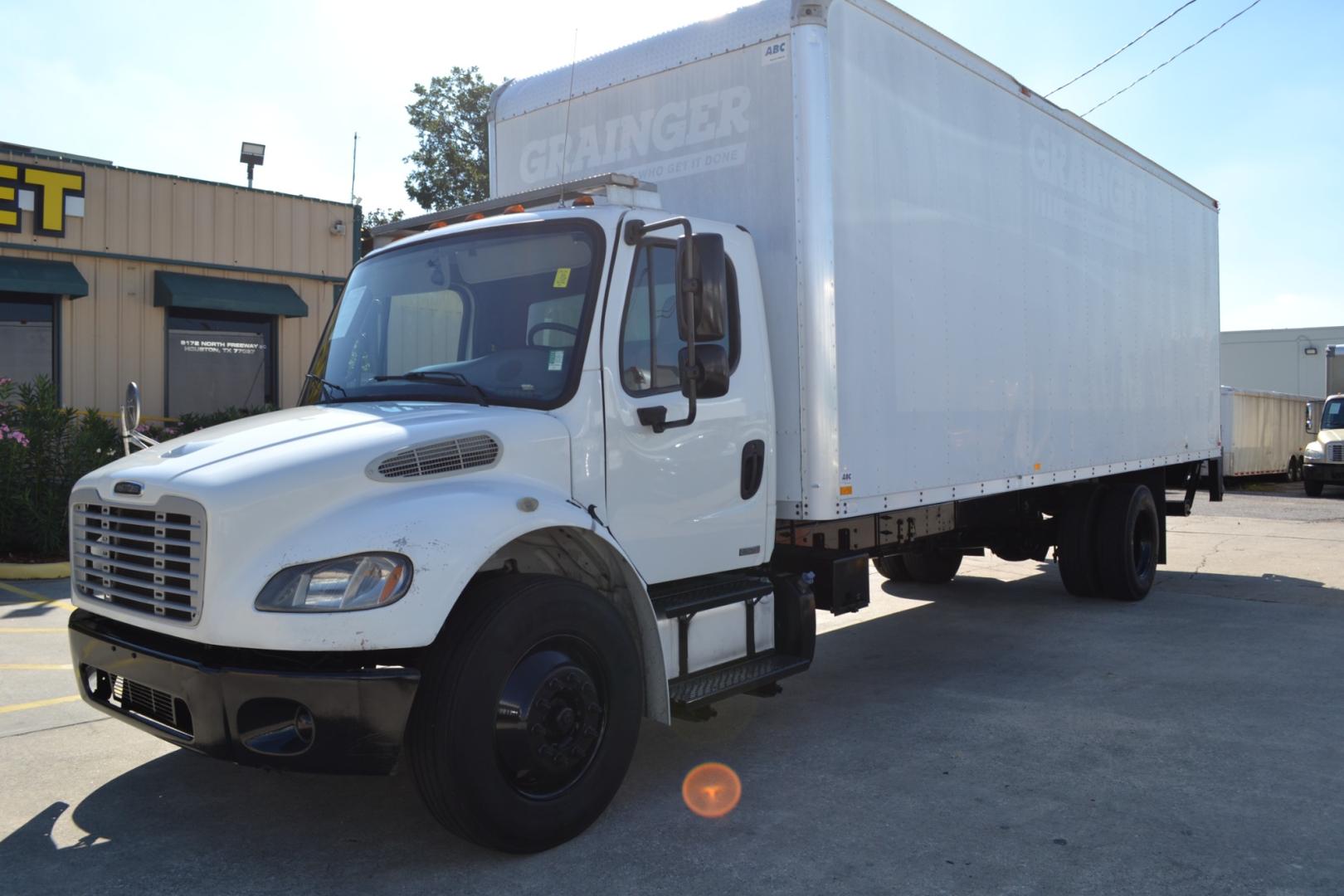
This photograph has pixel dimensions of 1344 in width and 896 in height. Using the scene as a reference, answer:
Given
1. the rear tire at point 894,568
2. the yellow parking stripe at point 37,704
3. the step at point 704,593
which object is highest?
the step at point 704,593

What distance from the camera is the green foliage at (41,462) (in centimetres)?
1080

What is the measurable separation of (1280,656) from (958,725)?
123 inches

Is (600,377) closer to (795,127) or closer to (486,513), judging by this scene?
(486,513)

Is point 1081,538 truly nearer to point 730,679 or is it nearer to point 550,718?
point 730,679

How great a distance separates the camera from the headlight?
3.45 meters

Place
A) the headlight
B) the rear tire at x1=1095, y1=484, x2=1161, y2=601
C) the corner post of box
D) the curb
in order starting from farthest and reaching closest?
1. the curb
2. the rear tire at x1=1095, y1=484, x2=1161, y2=601
3. the corner post of box
4. the headlight

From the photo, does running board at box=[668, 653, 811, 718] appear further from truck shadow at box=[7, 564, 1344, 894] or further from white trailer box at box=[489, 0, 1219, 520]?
white trailer box at box=[489, 0, 1219, 520]

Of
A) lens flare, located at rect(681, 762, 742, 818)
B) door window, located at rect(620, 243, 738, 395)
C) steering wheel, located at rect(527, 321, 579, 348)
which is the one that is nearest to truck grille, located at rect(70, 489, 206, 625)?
steering wheel, located at rect(527, 321, 579, 348)

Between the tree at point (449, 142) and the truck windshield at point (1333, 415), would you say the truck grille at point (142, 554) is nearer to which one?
the truck windshield at point (1333, 415)

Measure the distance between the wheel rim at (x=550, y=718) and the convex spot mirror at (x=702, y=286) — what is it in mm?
1356

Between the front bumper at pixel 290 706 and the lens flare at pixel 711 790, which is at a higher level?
the front bumper at pixel 290 706

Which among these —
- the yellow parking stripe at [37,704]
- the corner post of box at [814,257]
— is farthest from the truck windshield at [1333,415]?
the yellow parking stripe at [37,704]

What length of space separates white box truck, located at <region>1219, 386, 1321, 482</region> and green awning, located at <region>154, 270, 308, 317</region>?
1938 centimetres

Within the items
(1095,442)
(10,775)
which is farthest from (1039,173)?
(10,775)
